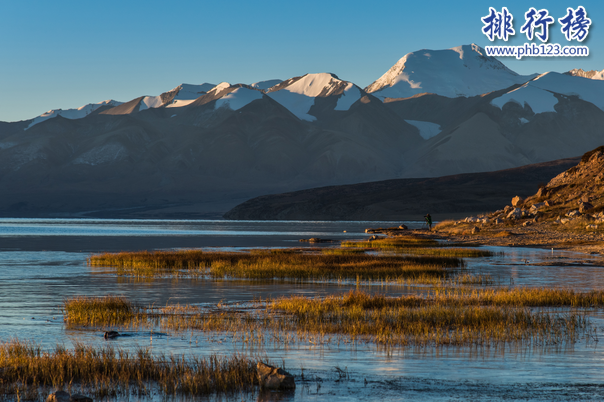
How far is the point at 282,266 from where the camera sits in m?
42.0

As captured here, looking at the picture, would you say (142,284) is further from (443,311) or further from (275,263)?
(443,311)

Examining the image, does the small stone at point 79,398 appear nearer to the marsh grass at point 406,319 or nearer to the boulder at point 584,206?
the marsh grass at point 406,319

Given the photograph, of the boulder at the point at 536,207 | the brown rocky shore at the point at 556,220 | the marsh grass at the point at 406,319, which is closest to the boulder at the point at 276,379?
the marsh grass at the point at 406,319

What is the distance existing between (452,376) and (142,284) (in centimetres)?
2347

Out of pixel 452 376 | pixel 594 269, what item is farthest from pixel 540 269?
pixel 452 376

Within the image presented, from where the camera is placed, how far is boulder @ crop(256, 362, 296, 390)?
14117 mm

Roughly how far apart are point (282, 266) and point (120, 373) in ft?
88.9

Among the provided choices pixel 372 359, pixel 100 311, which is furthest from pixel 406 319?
pixel 100 311

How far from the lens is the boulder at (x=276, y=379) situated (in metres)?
14.1

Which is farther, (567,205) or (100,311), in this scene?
(567,205)

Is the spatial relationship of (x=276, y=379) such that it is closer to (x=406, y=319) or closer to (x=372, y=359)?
(x=372, y=359)

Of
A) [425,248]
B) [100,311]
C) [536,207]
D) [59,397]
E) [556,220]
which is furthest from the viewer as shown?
[536,207]

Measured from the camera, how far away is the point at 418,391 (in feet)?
46.1

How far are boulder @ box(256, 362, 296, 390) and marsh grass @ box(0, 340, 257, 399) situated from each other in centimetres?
30
